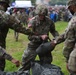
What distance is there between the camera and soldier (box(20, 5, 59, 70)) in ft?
21.6

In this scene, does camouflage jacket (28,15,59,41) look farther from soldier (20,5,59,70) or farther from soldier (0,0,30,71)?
soldier (0,0,30,71)

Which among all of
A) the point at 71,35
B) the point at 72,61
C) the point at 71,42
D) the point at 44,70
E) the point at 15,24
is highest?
the point at 15,24

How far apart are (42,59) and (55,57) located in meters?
4.26

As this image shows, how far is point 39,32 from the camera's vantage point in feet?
22.5

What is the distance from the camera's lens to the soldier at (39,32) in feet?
21.6

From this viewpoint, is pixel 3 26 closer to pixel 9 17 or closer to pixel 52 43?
pixel 9 17

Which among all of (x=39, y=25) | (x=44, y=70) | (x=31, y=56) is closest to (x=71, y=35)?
(x=44, y=70)

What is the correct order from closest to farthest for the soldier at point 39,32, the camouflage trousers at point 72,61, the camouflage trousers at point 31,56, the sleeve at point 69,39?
the camouflage trousers at point 72,61 < the sleeve at point 69,39 < the soldier at point 39,32 < the camouflage trousers at point 31,56

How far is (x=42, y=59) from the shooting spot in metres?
6.75

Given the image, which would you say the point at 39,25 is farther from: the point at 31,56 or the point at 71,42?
the point at 71,42

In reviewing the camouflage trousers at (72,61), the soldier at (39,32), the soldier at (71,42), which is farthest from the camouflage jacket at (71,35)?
the soldier at (39,32)

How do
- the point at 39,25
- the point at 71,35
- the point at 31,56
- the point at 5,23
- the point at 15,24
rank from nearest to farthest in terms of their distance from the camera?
the point at 71,35, the point at 5,23, the point at 15,24, the point at 39,25, the point at 31,56

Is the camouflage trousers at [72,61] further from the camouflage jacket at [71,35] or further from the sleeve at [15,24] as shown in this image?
the sleeve at [15,24]

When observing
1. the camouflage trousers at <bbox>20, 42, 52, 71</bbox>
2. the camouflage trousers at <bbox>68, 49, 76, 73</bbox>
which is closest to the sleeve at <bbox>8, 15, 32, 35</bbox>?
the camouflage trousers at <bbox>20, 42, 52, 71</bbox>
